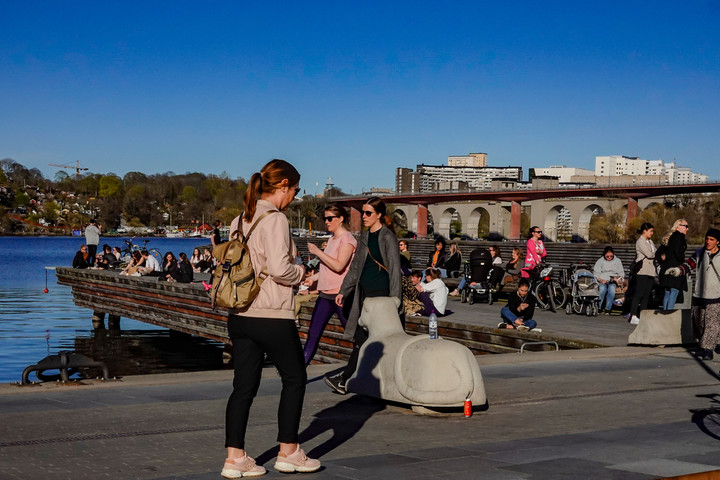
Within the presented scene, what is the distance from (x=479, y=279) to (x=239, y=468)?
18535mm

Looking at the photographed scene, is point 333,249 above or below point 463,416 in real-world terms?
above

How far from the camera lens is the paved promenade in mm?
6059

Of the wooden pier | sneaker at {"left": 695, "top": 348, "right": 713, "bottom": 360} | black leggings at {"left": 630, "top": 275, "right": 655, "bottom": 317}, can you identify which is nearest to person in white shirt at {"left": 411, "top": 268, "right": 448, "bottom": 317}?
the wooden pier

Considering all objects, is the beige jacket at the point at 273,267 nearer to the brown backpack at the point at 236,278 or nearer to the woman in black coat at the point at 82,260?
the brown backpack at the point at 236,278

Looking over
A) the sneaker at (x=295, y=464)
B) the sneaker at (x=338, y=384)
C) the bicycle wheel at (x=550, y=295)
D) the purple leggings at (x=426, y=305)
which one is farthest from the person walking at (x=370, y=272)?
the bicycle wheel at (x=550, y=295)

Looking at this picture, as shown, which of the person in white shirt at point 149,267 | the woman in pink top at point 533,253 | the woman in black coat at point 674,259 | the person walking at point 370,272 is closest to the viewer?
the person walking at point 370,272

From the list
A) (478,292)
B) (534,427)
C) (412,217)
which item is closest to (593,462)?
(534,427)

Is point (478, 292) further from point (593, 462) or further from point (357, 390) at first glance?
point (593, 462)

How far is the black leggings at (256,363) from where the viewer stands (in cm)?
568

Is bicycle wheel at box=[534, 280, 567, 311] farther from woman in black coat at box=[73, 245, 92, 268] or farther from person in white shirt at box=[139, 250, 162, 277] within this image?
woman in black coat at box=[73, 245, 92, 268]

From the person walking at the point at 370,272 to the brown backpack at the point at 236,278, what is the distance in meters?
3.79

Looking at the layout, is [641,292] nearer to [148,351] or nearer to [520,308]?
[520,308]

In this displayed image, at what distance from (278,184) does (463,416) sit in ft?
11.3

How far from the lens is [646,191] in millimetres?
105438
